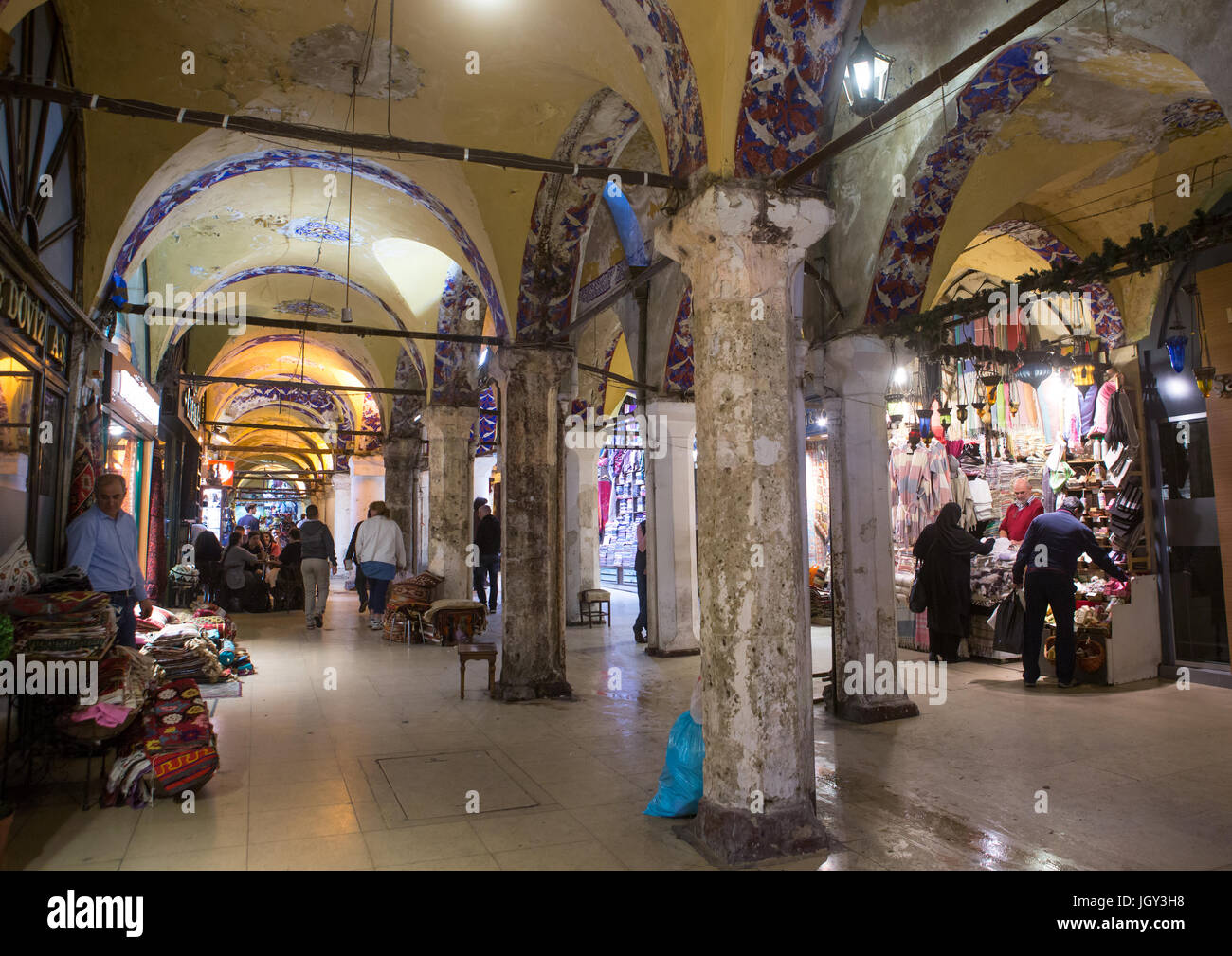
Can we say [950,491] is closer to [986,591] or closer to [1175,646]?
[986,591]

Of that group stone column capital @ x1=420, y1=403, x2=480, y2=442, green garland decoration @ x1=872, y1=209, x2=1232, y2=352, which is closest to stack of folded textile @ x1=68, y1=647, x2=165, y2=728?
green garland decoration @ x1=872, y1=209, x2=1232, y2=352

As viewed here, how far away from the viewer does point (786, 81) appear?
4250mm

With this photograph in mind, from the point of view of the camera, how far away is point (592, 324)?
12.8 metres

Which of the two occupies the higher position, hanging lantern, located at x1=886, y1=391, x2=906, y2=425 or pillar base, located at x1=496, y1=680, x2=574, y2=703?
hanging lantern, located at x1=886, y1=391, x2=906, y2=425

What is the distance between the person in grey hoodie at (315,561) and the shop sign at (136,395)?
2.43m

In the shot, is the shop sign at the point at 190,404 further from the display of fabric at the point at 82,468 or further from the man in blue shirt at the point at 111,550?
the man in blue shirt at the point at 111,550

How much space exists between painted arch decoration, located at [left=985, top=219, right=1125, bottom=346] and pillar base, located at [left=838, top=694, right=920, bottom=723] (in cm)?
528

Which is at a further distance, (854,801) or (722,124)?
(854,801)

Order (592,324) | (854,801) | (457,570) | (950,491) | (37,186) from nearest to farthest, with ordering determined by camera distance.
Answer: (854,801) < (37,186) < (950,491) < (457,570) < (592,324)

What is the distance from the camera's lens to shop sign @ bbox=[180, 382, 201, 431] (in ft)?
47.4

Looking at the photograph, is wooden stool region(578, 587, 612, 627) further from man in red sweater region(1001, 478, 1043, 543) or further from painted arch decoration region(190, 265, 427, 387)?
man in red sweater region(1001, 478, 1043, 543)
